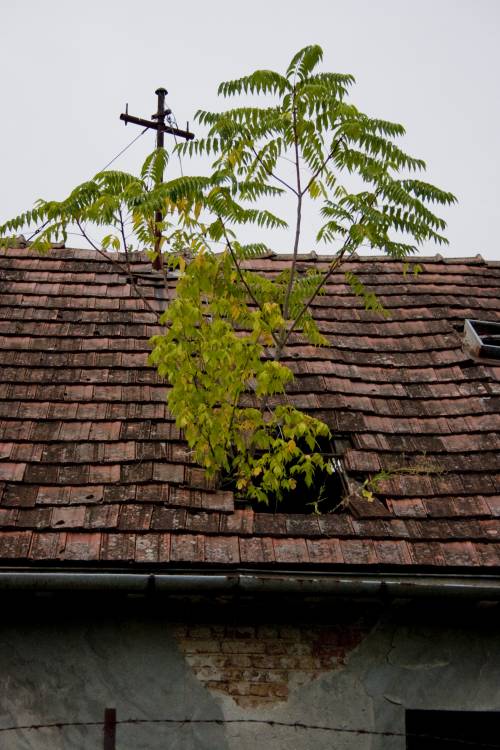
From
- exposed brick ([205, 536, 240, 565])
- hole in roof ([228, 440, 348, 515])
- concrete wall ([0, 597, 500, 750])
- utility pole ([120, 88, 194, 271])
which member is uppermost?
utility pole ([120, 88, 194, 271])

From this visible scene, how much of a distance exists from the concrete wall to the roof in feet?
1.16

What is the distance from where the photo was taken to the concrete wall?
4660 millimetres

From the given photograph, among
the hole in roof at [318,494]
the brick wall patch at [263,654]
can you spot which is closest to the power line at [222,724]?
the brick wall patch at [263,654]

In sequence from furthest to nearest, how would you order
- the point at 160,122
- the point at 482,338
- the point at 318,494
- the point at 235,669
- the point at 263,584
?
1. the point at 160,122
2. the point at 482,338
3. the point at 318,494
4. the point at 235,669
5. the point at 263,584

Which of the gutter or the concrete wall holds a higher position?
the gutter

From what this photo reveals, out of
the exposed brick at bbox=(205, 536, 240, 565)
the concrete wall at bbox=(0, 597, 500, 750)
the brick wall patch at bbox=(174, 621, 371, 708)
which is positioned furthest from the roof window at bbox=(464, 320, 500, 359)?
the exposed brick at bbox=(205, 536, 240, 565)

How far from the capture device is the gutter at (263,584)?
14.8 ft

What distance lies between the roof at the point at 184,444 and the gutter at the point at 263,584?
0.10 m

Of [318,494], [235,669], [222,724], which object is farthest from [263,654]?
[318,494]

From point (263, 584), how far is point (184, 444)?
1.42m

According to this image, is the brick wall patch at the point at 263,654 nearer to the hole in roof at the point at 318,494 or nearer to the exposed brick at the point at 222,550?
the exposed brick at the point at 222,550

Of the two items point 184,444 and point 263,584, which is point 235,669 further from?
point 184,444

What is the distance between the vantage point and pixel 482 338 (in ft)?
23.6

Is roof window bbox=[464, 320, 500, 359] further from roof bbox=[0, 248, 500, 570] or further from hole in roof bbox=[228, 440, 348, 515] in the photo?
hole in roof bbox=[228, 440, 348, 515]
